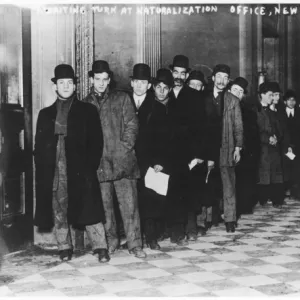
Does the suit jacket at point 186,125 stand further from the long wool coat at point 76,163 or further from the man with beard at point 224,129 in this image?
the long wool coat at point 76,163

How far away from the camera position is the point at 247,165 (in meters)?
7.59

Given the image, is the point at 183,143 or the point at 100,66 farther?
the point at 183,143

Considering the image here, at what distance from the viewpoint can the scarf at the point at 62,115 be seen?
4883mm

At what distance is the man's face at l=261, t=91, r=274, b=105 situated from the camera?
784 centimetres

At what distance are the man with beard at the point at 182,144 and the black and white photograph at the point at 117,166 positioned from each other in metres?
0.01

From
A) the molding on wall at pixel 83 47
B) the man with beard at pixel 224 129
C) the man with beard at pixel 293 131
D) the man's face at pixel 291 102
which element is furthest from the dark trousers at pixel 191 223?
the man's face at pixel 291 102

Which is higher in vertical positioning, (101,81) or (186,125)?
(101,81)

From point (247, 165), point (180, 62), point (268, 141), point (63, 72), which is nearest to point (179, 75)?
point (180, 62)

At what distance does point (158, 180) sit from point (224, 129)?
4.02ft

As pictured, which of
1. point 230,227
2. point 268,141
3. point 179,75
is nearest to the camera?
point 179,75

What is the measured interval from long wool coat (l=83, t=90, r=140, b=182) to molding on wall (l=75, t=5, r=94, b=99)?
13.9 inches

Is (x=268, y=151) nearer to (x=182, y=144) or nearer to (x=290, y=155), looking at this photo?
(x=290, y=155)

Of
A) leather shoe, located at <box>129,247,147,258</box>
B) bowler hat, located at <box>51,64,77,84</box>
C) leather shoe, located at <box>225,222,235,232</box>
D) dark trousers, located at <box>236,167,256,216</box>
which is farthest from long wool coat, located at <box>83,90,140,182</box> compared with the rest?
dark trousers, located at <box>236,167,256,216</box>

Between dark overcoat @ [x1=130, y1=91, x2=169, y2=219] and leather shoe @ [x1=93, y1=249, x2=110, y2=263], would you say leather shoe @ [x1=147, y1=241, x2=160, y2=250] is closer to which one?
dark overcoat @ [x1=130, y1=91, x2=169, y2=219]
